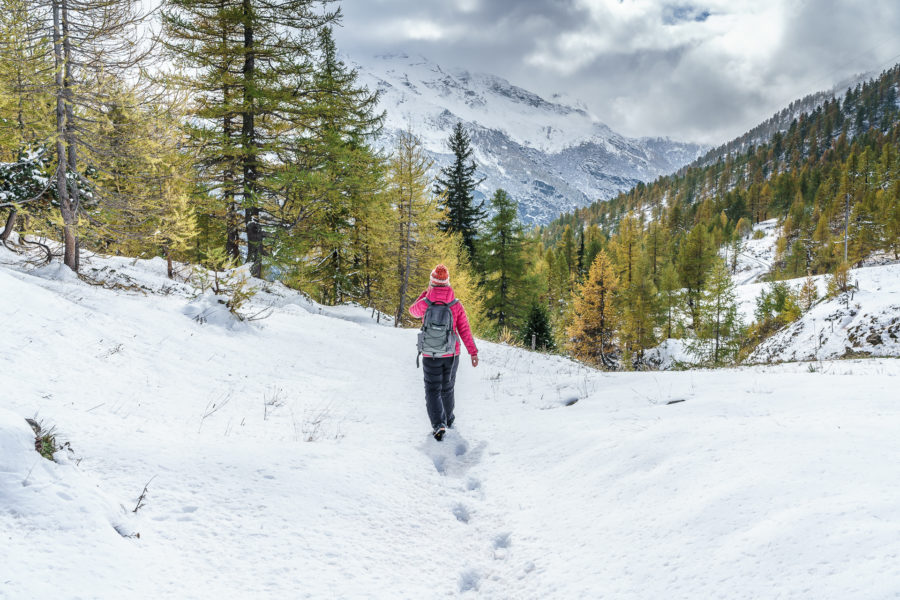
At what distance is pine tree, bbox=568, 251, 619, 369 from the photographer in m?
31.6

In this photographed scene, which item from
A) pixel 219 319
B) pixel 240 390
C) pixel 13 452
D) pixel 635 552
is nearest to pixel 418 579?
pixel 635 552

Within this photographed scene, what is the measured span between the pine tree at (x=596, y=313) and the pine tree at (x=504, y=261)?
4884 millimetres

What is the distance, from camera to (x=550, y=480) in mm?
4145

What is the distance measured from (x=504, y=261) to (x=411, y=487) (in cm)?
3150

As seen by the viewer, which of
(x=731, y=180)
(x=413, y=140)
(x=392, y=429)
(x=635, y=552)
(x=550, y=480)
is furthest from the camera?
(x=731, y=180)

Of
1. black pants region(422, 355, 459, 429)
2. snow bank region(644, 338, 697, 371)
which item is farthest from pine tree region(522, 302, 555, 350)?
black pants region(422, 355, 459, 429)

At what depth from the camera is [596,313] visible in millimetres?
32125

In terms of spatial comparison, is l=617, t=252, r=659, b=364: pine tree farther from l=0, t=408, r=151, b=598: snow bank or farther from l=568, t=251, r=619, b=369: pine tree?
l=0, t=408, r=151, b=598: snow bank

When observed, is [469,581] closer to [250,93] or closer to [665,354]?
[250,93]

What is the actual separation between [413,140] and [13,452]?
20599mm

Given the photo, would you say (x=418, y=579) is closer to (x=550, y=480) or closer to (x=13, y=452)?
(x=550, y=480)

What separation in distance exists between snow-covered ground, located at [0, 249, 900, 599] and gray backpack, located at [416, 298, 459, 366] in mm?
1116

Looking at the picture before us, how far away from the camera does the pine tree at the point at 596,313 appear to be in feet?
104

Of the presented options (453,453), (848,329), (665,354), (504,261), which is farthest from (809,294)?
(453,453)
